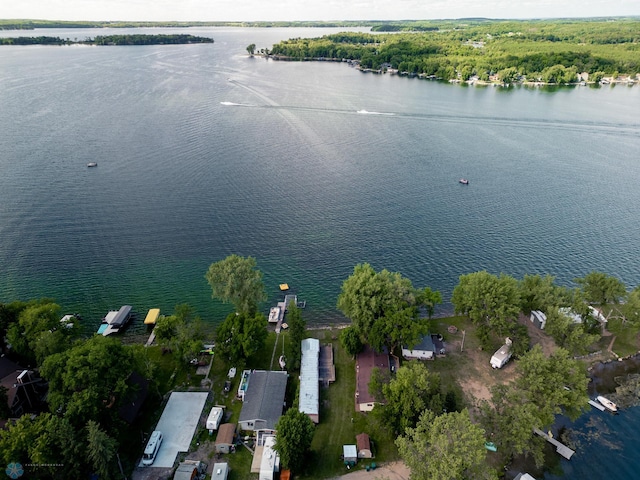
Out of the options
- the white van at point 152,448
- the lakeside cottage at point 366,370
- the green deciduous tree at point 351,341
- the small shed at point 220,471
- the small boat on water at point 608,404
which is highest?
the green deciduous tree at point 351,341

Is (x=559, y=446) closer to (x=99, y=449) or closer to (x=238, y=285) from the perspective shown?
(x=238, y=285)

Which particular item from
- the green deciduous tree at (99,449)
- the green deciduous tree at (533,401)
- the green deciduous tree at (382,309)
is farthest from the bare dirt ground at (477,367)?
the green deciduous tree at (99,449)

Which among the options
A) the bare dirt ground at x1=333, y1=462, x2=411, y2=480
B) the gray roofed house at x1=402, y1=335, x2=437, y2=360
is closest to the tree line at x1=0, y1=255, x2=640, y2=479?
the gray roofed house at x1=402, y1=335, x2=437, y2=360

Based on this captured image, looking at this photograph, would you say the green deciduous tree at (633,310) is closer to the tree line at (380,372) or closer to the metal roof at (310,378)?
the tree line at (380,372)

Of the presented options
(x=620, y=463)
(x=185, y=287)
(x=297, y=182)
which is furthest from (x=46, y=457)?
(x=297, y=182)

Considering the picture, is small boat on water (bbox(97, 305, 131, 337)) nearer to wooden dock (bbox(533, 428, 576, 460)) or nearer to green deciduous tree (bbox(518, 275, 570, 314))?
wooden dock (bbox(533, 428, 576, 460))
